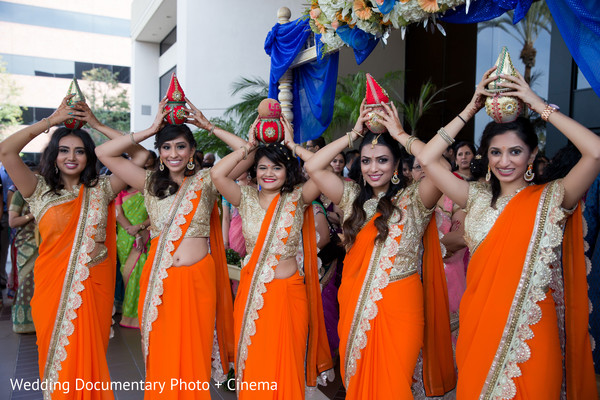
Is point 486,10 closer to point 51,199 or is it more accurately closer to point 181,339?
point 181,339

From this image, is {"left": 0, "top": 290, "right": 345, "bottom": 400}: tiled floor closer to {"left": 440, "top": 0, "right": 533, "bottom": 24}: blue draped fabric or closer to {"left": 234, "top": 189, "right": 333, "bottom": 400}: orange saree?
{"left": 234, "top": 189, "right": 333, "bottom": 400}: orange saree

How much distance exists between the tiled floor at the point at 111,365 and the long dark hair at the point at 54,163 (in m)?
1.65

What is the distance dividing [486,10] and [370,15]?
0.66m

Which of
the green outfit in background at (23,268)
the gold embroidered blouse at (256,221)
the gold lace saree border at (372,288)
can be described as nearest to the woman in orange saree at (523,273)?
the gold lace saree border at (372,288)

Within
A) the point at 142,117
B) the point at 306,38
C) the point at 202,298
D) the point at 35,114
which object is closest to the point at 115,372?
the point at 202,298

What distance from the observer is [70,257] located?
3.08 meters

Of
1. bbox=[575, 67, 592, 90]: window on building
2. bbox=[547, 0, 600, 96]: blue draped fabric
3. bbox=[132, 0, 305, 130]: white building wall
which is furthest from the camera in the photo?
bbox=[132, 0, 305, 130]: white building wall

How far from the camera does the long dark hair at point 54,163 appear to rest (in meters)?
3.14

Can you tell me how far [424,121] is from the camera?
32.6 ft

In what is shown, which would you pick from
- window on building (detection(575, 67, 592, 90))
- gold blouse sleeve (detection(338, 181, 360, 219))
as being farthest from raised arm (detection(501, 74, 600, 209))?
window on building (detection(575, 67, 592, 90))

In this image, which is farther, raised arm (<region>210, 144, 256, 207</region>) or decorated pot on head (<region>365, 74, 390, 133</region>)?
raised arm (<region>210, 144, 256, 207</region>)

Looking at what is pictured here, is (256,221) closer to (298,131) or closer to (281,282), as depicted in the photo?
(281,282)

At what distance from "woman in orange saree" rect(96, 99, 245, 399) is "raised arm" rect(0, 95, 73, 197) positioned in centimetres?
32

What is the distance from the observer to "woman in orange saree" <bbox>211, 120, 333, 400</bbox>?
9.09ft
